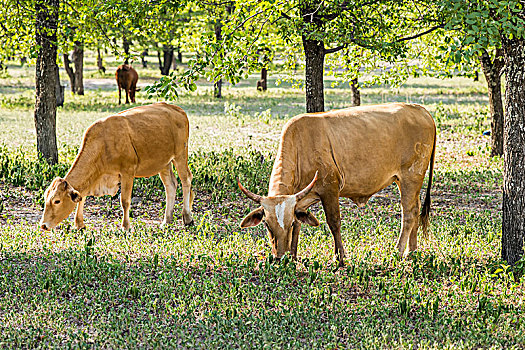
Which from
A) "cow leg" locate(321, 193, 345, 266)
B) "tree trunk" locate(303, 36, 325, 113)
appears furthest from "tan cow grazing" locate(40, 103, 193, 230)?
"tree trunk" locate(303, 36, 325, 113)

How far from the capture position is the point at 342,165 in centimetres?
770

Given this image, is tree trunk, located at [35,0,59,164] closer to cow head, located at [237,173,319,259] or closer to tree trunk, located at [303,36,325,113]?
tree trunk, located at [303,36,325,113]

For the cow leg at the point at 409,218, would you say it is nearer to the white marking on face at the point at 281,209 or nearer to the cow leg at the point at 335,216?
the cow leg at the point at 335,216

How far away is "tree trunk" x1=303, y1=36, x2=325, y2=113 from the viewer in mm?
12414

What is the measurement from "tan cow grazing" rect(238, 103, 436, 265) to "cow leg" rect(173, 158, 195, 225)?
2.68 metres

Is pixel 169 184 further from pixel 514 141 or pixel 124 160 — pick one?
pixel 514 141

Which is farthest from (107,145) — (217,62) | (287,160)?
(287,160)

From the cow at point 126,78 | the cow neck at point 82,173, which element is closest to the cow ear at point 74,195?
the cow neck at point 82,173

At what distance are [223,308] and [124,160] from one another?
145 inches

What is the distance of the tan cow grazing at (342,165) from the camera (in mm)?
6961

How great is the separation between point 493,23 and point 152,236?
17.6 feet

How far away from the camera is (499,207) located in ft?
34.9

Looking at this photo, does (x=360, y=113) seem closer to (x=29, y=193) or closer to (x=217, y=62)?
(x=217, y=62)

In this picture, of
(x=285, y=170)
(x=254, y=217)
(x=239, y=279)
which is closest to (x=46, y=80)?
(x=285, y=170)
